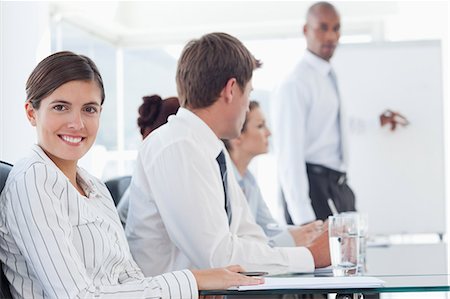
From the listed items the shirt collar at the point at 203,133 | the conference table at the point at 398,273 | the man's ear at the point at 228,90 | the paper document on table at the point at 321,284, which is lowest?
the conference table at the point at 398,273

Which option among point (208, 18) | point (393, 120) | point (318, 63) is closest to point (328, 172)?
point (318, 63)

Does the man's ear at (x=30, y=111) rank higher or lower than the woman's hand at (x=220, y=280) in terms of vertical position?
higher

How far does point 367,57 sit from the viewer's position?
589 cm

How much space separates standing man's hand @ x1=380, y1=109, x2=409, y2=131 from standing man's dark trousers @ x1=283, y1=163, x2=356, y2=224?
4.77 ft

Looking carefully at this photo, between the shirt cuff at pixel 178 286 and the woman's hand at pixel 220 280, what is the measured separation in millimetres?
20

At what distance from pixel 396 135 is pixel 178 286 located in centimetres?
420

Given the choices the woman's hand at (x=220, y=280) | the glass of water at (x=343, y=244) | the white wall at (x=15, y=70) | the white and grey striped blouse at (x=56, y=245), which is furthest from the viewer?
the white wall at (x=15, y=70)

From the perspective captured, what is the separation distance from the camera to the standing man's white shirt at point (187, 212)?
216 centimetres

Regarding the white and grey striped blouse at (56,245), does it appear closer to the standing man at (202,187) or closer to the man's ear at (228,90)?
the standing man at (202,187)

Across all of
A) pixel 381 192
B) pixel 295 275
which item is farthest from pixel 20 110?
pixel 381 192

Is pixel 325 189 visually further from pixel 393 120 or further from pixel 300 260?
pixel 300 260

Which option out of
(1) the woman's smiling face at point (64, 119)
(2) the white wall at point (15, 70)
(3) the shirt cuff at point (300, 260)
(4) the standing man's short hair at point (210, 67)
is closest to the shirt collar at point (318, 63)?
(2) the white wall at point (15, 70)

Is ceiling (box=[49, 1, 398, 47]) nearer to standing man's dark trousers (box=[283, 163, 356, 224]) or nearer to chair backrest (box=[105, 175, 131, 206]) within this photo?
standing man's dark trousers (box=[283, 163, 356, 224])

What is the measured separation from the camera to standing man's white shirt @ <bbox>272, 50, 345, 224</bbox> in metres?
4.32
